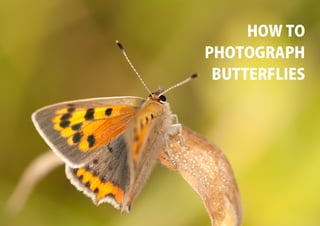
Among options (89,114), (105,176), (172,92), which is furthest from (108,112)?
(172,92)

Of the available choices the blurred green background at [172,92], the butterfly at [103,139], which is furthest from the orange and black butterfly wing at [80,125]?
the blurred green background at [172,92]

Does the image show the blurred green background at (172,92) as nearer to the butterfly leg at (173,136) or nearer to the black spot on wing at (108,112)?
the butterfly leg at (173,136)

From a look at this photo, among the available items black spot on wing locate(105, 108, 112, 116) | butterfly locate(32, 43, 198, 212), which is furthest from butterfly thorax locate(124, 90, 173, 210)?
black spot on wing locate(105, 108, 112, 116)

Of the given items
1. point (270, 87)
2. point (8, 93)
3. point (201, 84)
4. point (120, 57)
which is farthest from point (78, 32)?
point (270, 87)

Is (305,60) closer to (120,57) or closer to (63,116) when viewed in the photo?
(120,57)

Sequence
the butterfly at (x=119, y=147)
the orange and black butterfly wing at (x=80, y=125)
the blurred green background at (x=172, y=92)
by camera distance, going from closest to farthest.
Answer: the butterfly at (x=119, y=147) < the orange and black butterfly wing at (x=80, y=125) < the blurred green background at (x=172, y=92)

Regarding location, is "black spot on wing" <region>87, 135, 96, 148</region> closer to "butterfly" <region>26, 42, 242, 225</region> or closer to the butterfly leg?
"butterfly" <region>26, 42, 242, 225</region>

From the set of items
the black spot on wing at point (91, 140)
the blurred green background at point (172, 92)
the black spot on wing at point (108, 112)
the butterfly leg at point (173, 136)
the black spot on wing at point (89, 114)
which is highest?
the black spot on wing at point (89, 114)
